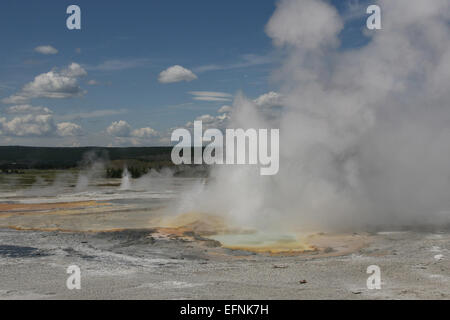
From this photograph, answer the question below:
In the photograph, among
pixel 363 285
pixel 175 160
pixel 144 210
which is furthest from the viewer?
pixel 175 160

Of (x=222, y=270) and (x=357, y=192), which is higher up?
(x=357, y=192)

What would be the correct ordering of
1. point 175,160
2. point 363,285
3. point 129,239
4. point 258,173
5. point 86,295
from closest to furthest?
point 86,295
point 363,285
point 129,239
point 258,173
point 175,160

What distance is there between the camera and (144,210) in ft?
80.2

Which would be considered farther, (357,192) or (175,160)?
(175,160)

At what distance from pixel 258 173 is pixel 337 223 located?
173 inches

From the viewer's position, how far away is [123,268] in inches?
459

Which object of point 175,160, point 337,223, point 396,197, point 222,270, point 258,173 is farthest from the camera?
point 175,160

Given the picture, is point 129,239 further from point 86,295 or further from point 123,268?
point 86,295

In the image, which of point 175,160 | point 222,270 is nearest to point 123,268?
point 222,270

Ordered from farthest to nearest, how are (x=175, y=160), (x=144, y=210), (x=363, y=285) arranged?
(x=175, y=160), (x=144, y=210), (x=363, y=285)
